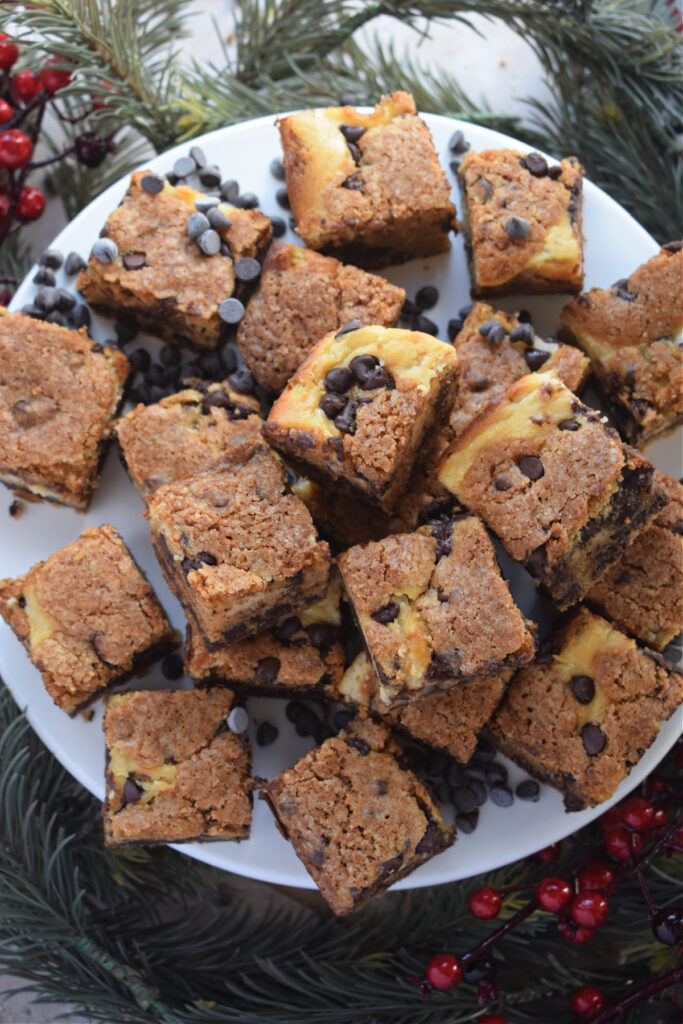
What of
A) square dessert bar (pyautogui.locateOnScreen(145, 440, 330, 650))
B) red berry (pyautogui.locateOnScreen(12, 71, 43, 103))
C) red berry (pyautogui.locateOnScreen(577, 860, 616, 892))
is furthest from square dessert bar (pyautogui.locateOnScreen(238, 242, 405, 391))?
red berry (pyautogui.locateOnScreen(577, 860, 616, 892))

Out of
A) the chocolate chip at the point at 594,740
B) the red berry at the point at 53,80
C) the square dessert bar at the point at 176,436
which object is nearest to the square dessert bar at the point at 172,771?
the square dessert bar at the point at 176,436

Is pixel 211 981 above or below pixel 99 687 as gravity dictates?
below

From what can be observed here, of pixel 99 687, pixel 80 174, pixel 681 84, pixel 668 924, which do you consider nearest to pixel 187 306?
pixel 80 174

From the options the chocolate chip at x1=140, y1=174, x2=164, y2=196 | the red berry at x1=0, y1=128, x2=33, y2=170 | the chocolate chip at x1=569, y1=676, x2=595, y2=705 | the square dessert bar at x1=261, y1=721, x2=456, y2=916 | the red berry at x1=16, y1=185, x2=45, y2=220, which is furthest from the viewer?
the red berry at x1=16, y1=185, x2=45, y2=220

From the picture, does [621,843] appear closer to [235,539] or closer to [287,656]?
[287,656]

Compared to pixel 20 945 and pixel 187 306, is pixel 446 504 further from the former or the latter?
pixel 20 945

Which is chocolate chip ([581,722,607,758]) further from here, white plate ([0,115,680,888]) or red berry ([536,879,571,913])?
red berry ([536,879,571,913])

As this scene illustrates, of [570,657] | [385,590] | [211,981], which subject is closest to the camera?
[385,590]
